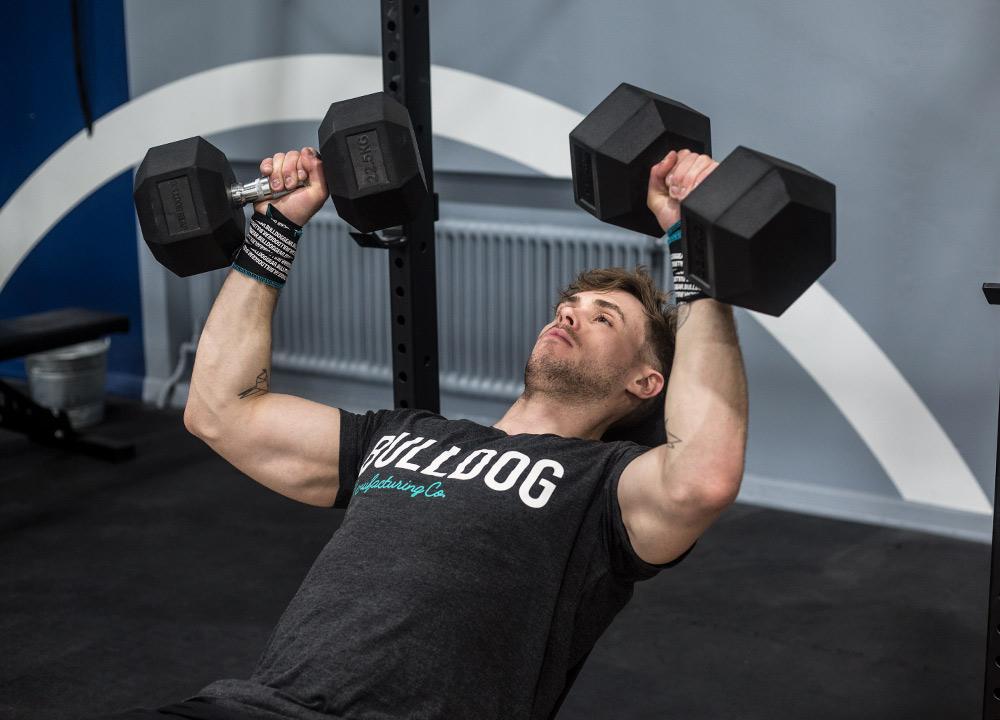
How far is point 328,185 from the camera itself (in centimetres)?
185

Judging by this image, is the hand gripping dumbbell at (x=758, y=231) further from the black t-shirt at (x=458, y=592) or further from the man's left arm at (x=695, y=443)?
the black t-shirt at (x=458, y=592)

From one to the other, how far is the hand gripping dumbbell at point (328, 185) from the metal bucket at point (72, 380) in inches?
108

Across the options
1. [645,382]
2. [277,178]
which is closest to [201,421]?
[277,178]

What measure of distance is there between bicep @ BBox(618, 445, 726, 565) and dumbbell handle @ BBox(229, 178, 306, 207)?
670mm

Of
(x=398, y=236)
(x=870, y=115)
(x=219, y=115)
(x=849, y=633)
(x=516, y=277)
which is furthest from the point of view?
(x=219, y=115)

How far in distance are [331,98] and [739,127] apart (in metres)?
1.38

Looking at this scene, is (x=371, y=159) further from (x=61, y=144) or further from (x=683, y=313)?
(x=61, y=144)

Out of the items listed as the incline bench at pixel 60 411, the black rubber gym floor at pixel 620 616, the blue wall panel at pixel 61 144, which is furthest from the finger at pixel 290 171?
the blue wall panel at pixel 61 144

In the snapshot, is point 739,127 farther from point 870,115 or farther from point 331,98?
point 331,98

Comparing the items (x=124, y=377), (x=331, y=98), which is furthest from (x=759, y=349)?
(x=124, y=377)

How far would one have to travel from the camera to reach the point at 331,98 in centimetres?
412

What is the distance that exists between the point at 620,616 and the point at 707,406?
5.26 ft

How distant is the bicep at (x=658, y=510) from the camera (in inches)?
59.4

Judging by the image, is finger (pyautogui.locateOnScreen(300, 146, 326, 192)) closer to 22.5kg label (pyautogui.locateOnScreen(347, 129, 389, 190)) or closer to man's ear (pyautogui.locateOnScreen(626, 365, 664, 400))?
22.5kg label (pyautogui.locateOnScreen(347, 129, 389, 190))
